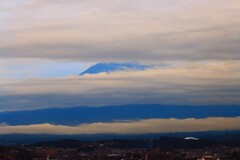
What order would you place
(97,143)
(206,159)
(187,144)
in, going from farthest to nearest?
(97,143) < (187,144) < (206,159)

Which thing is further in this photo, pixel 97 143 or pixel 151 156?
pixel 97 143

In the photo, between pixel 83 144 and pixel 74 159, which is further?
pixel 83 144

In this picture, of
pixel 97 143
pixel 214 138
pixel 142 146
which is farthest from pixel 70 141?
pixel 214 138

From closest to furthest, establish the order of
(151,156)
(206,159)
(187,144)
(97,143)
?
1. (206,159)
2. (151,156)
3. (187,144)
4. (97,143)

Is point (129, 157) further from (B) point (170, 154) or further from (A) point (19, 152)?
(A) point (19, 152)

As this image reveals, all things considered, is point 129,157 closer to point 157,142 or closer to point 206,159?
point 206,159

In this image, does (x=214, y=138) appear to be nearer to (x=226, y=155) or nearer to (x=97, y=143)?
(x=97, y=143)

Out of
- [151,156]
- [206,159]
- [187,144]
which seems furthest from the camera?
[187,144]

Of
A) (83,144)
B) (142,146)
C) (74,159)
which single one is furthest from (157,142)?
(74,159)
